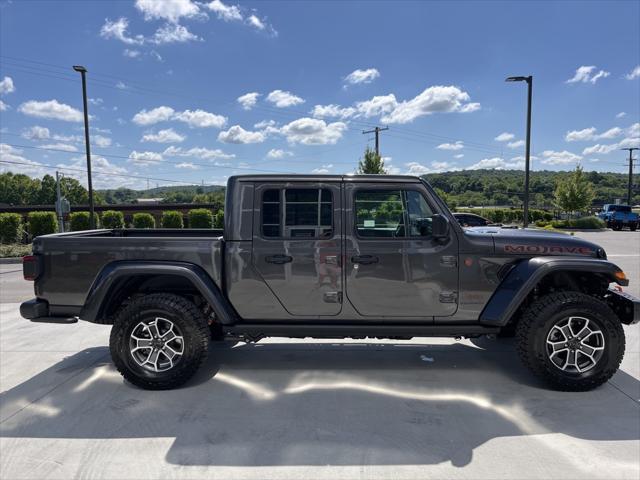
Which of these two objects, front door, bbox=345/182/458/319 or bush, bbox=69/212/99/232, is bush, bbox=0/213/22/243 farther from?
front door, bbox=345/182/458/319

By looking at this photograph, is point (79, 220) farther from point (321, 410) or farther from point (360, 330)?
point (321, 410)

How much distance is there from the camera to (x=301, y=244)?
375 centimetres

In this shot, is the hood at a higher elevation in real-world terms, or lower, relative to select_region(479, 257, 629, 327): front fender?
higher

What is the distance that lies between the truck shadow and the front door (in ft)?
2.41

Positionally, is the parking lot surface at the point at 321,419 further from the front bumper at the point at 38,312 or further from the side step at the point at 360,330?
the front bumper at the point at 38,312

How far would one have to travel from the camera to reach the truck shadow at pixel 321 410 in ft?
9.39

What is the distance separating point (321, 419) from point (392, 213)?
1.84 metres

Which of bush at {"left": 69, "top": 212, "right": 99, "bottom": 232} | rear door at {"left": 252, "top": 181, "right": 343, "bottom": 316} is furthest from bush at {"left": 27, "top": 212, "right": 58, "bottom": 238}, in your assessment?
rear door at {"left": 252, "top": 181, "right": 343, "bottom": 316}

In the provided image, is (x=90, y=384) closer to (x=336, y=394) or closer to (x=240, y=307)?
(x=240, y=307)

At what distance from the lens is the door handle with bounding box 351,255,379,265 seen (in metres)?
3.72

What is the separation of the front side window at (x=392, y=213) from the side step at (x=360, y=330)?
824 mm

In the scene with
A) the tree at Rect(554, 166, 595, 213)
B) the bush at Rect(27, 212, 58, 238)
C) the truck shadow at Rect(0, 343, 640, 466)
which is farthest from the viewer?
the tree at Rect(554, 166, 595, 213)

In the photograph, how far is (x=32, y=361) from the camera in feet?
15.0

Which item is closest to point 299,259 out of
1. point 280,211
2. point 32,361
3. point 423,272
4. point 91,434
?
point 280,211
